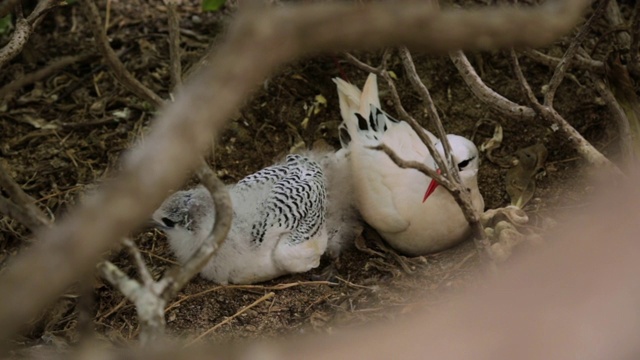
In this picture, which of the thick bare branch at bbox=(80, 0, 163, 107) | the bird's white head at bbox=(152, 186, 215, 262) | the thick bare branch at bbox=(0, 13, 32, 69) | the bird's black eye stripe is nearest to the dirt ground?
the bird's white head at bbox=(152, 186, 215, 262)

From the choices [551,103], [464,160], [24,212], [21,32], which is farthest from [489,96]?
[24,212]

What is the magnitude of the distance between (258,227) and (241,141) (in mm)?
723

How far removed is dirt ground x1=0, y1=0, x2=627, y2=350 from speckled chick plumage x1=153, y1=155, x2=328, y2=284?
3.4 inches

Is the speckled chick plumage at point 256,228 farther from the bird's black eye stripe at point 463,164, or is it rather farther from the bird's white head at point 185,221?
the bird's black eye stripe at point 463,164

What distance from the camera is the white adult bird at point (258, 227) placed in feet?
9.47

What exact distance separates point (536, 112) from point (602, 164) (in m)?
0.28

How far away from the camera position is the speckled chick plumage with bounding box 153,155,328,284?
9.47 ft

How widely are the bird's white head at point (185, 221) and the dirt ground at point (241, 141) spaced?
176 mm

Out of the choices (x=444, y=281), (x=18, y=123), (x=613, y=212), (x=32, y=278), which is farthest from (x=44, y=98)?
(x=613, y=212)

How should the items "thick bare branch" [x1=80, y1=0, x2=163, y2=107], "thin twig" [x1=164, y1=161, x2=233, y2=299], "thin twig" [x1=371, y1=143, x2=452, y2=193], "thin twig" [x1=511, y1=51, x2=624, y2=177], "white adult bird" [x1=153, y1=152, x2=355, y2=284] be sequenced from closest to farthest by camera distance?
"thin twig" [x1=164, y1=161, x2=233, y2=299] < "thick bare branch" [x1=80, y1=0, x2=163, y2=107] < "thin twig" [x1=371, y1=143, x2=452, y2=193] < "thin twig" [x1=511, y1=51, x2=624, y2=177] < "white adult bird" [x1=153, y1=152, x2=355, y2=284]

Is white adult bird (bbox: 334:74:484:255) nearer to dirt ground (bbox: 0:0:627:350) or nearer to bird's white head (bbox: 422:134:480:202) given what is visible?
bird's white head (bbox: 422:134:480:202)

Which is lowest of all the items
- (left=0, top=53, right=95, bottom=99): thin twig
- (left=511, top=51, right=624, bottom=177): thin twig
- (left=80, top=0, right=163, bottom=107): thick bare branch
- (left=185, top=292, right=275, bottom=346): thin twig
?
(left=185, top=292, right=275, bottom=346): thin twig

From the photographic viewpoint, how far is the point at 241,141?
11.6ft

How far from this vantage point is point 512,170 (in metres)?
3.21
